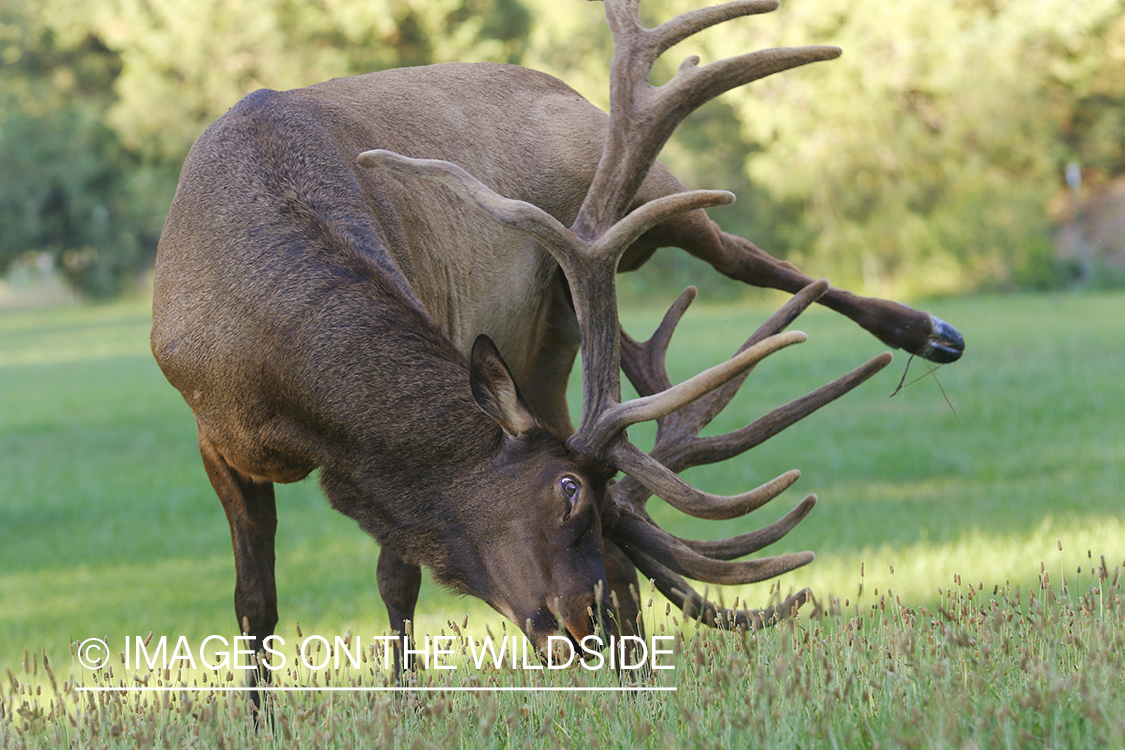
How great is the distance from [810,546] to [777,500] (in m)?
2.11

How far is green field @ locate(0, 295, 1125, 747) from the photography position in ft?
11.8

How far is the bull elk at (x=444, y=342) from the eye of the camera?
12.9 ft

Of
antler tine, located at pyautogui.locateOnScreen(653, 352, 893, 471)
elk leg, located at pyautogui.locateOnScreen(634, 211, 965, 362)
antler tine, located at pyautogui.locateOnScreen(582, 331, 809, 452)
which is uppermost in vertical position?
elk leg, located at pyautogui.locateOnScreen(634, 211, 965, 362)

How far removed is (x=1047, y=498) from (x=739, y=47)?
995 inches

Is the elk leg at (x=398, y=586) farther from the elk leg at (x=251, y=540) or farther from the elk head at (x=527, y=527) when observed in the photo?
the elk head at (x=527, y=527)

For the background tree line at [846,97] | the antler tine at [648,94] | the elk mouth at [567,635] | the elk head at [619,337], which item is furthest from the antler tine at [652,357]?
the background tree line at [846,97]

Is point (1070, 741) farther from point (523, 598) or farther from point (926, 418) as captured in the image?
point (926, 418)

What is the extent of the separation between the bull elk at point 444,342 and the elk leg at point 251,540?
1 centimetres

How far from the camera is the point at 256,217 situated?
442cm

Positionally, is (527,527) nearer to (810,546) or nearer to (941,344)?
(941,344)

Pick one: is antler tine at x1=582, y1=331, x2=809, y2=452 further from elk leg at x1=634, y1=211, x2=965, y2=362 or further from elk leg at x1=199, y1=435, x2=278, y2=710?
elk leg at x1=634, y1=211, x2=965, y2=362

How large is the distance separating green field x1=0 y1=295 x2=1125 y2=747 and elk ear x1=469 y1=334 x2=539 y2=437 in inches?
33.0

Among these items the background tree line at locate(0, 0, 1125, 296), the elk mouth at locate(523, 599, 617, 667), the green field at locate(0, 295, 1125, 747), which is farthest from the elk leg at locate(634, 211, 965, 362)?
the background tree line at locate(0, 0, 1125, 296)

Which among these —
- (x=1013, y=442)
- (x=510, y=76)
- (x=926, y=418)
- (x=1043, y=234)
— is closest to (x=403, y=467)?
(x=510, y=76)
